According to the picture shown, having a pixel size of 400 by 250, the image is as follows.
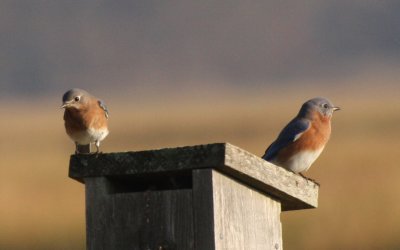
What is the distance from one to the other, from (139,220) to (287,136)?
4.18 m

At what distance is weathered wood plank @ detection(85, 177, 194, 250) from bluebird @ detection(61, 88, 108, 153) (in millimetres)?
→ 3998

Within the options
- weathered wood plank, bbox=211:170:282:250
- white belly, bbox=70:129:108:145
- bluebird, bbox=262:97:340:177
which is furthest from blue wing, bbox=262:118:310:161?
weathered wood plank, bbox=211:170:282:250

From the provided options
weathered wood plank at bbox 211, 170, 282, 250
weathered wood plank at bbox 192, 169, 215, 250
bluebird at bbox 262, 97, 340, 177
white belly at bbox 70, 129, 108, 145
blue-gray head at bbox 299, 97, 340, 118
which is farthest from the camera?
blue-gray head at bbox 299, 97, 340, 118

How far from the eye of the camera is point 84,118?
392 inches

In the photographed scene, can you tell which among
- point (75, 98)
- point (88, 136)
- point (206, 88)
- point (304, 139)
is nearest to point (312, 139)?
point (304, 139)

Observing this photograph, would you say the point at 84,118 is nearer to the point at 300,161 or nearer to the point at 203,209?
the point at 300,161

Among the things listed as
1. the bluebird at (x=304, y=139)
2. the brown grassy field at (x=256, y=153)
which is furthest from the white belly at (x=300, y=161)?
the brown grassy field at (x=256, y=153)

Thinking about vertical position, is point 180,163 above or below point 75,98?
below

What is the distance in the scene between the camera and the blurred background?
2108cm

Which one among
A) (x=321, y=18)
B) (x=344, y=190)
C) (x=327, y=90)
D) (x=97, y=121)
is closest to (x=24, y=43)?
(x=321, y=18)

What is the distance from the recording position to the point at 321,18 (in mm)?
117250

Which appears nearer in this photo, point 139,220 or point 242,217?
point 139,220

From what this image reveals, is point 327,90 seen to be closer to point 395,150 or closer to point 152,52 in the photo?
point 395,150

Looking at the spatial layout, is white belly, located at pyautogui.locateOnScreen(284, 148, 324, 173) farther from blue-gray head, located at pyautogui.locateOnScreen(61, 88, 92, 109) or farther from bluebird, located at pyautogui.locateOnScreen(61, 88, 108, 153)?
blue-gray head, located at pyautogui.locateOnScreen(61, 88, 92, 109)
